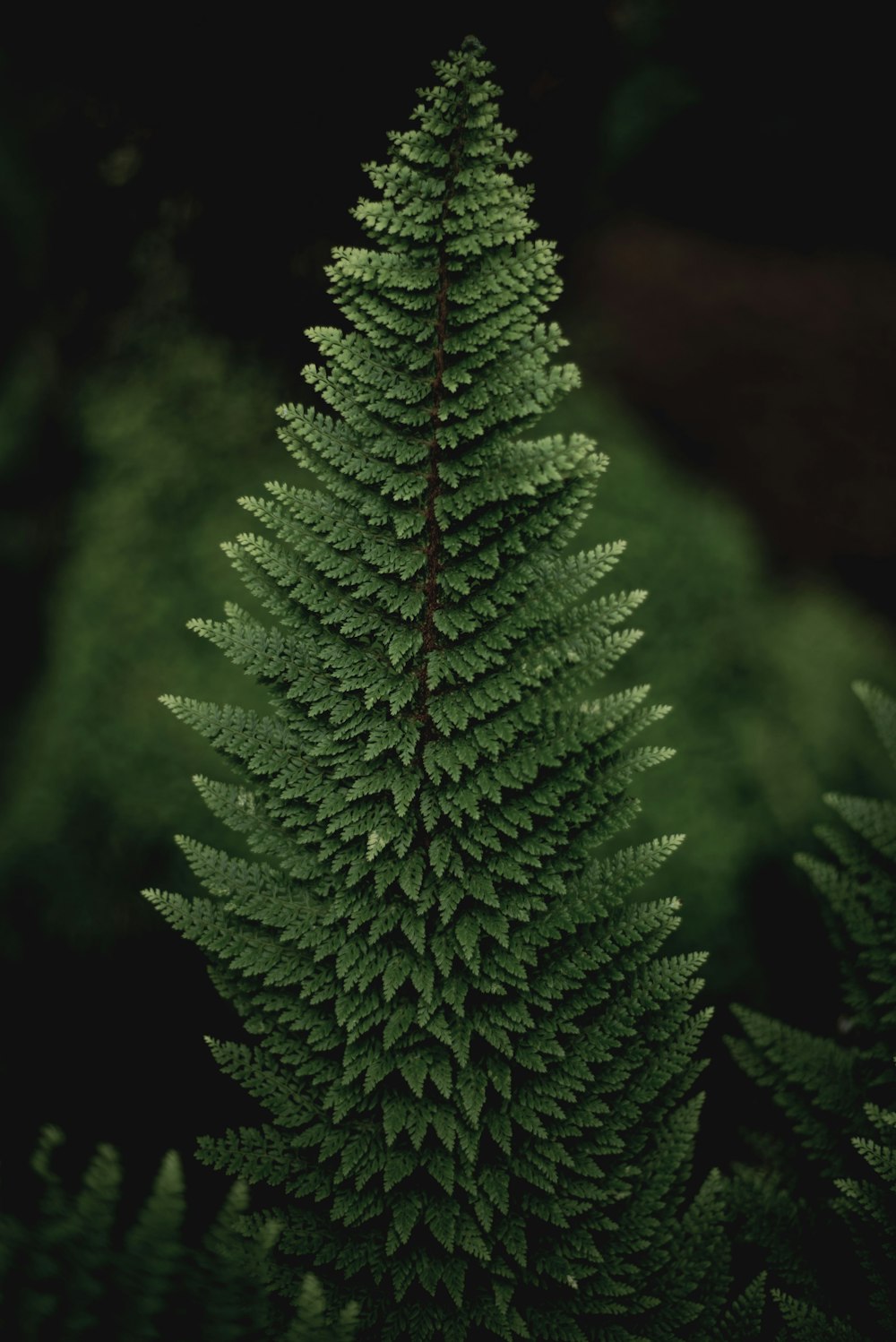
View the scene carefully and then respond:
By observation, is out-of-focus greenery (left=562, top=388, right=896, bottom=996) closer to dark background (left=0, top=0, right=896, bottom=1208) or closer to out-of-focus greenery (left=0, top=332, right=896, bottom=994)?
out-of-focus greenery (left=0, top=332, right=896, bottom=994)

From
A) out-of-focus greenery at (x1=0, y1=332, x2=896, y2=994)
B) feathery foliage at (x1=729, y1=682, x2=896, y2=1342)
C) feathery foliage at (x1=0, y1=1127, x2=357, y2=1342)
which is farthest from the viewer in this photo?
out-of-focus greenery at (x1=0, y1=332, x2=896, y2=994)

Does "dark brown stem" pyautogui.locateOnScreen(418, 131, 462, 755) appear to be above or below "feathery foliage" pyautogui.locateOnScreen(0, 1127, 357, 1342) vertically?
above

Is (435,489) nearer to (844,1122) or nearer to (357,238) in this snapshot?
(844,1122)

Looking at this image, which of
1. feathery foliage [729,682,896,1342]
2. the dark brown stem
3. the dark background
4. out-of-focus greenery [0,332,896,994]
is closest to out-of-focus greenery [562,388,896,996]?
out-of-focus greenery [0,332,896,994]

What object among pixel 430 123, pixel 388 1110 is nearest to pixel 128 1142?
pixel 388 1110

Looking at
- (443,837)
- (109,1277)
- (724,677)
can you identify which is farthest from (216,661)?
(109,1277)

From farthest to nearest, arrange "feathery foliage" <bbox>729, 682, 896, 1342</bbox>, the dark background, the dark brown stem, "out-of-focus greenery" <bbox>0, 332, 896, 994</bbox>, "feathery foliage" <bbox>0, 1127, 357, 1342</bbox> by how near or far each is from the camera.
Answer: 1. "out-of-focus greenery" <bbox>0, 332, 896, 994</bbox>
2. the dark background
3. "feathery foliage" <bbox>729, 682, 896, 1342</bbox>
4. the dark brown stem
5. "feathery foliage" <bbox>0, 1127, 357, 1342</bbox>
